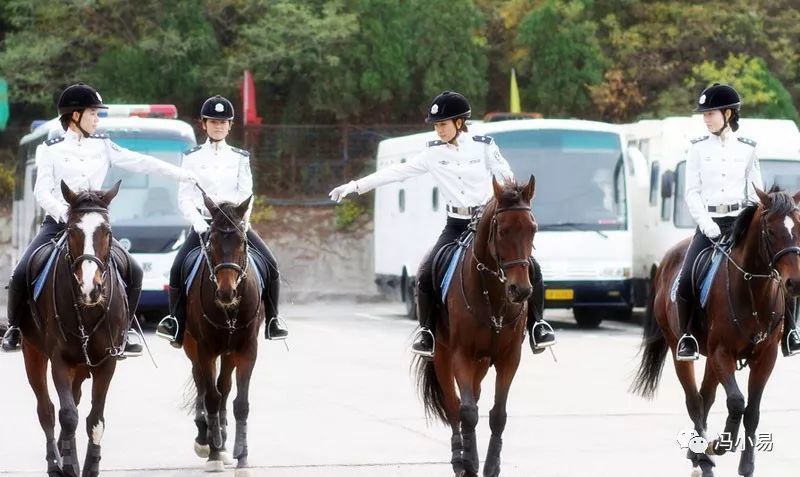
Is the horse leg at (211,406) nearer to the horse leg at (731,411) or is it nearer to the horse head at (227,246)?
the horse head at (227,246)

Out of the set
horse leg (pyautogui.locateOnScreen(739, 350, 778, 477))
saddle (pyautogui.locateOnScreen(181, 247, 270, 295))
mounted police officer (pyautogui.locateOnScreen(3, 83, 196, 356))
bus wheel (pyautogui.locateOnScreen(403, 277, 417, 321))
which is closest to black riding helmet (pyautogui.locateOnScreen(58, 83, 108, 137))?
mounted police officer (pyautogui.locateOnScreen(3, 83, 196, 356))

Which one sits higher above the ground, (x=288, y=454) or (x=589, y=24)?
(x=589, y=24)

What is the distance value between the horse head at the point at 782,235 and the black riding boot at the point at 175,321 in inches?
172

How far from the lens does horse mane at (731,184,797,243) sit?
35.3ft

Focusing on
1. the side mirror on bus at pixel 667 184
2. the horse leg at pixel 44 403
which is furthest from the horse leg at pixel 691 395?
the side mirror on bus at pixel 667 184

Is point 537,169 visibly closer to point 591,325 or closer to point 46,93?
point 591,325

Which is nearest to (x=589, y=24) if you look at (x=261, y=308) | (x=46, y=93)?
(x=46, y=93)

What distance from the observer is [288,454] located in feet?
41.2

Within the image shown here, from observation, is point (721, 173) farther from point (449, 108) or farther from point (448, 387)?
point (448, 387)

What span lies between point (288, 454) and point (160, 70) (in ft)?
90.1

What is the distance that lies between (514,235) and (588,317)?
18.1 m

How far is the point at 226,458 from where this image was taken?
12133 millimetres

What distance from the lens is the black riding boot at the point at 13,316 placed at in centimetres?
1152

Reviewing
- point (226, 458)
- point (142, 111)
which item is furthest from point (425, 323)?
point (142, 111)
